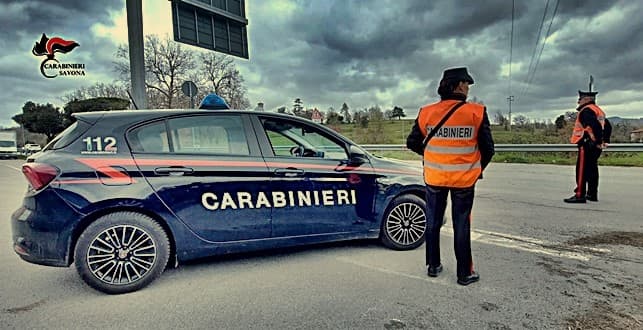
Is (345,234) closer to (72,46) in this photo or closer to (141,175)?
(141,175)

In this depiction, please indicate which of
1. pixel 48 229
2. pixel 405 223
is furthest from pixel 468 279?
pixel 48 229

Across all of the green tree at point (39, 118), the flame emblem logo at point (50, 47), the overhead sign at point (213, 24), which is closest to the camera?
the overhead sign at point (213, 24)

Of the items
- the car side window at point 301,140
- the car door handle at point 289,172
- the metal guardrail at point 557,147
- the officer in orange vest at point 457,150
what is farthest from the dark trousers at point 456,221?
the metal guardrail at point 557,147

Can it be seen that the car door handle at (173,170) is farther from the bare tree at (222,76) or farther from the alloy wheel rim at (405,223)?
the bare tree at (222,76)

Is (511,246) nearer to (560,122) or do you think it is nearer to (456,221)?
(456,221)

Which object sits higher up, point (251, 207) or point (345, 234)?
point (251, 207)

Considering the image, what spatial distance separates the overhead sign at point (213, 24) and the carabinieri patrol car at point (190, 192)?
579 cm

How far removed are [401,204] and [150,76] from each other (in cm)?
3623

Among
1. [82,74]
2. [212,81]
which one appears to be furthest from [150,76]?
[82,74]

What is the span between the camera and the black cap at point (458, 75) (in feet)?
10.8

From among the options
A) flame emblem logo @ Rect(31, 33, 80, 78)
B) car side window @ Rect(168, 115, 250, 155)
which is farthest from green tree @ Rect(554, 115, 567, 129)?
flame emblem logo @ Rect(31, 33, 80, 78)

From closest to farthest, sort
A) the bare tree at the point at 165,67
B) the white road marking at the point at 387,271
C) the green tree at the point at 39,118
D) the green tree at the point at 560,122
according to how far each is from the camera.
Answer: the white road marking at the point at 387,271 < the green tree at the point at 560,122 < the bare tree at the point at 165,67 < the green tree at the point at 39,118

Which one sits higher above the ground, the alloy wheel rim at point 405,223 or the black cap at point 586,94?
the black cap at point 586,94

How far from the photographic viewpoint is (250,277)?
3.59 m
